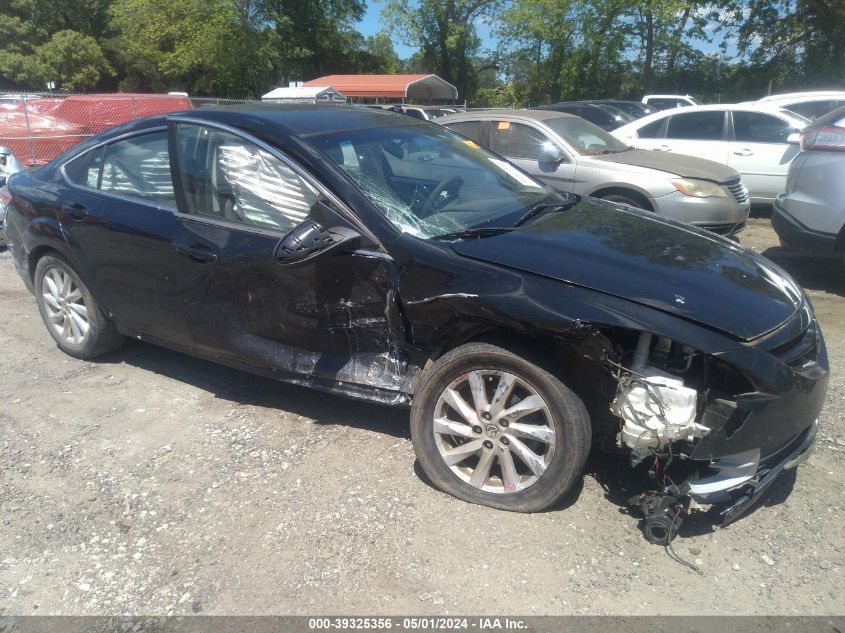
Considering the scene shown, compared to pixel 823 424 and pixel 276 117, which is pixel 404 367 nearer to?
pixel 276 117

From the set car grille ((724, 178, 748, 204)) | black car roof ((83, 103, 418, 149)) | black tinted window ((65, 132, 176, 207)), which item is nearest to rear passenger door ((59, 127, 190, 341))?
black tinted window ((65, 132, 176, 207))

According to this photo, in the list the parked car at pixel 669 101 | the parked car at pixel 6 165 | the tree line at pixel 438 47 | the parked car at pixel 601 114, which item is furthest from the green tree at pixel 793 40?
the parked car at pixel 6 165

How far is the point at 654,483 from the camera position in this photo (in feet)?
11.0

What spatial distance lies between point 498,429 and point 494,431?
24 mm

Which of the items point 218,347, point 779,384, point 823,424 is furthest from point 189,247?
point 823,424

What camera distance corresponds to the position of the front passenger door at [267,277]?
3.42 meters

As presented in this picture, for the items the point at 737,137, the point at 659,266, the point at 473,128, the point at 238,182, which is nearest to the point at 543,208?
the point at 659,266

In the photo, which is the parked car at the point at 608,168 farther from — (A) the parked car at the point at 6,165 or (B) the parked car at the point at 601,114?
(B) the parked car at the point at 601,114

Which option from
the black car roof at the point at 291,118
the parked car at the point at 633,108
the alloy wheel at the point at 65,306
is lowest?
the parked car at the point at 633,108

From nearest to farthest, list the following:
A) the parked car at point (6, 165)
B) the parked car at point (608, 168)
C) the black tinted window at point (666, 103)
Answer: the parked car at point (608, 168) → the parked car at point (6, 165) → the black tinted window at point (666, 103)

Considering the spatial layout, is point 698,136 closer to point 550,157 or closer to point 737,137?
point 737,137

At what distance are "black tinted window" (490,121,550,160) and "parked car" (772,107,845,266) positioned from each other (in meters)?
2.67

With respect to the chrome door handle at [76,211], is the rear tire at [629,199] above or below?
below

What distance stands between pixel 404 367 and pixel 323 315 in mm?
477
